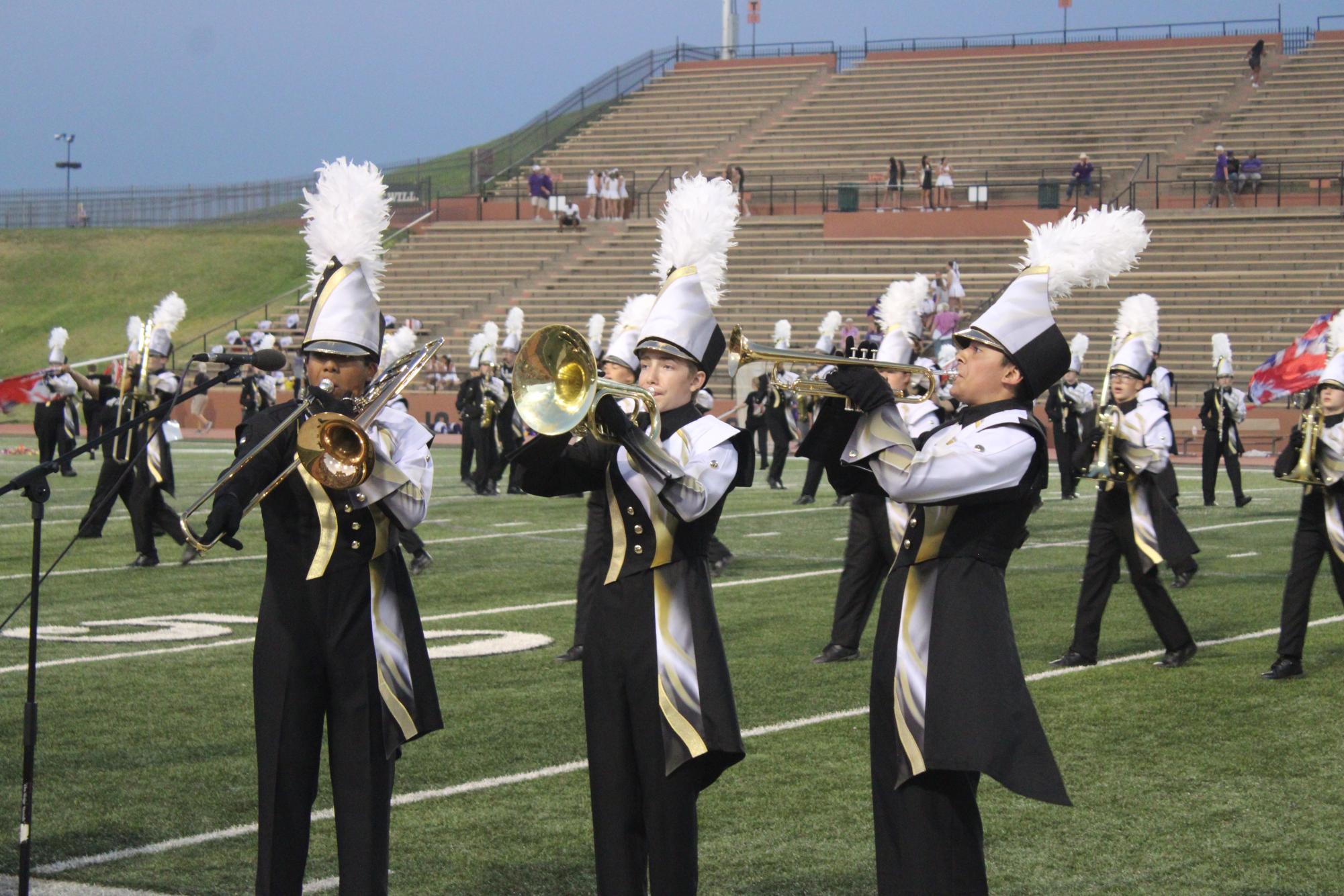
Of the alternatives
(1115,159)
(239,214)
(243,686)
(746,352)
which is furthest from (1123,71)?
(746,352)

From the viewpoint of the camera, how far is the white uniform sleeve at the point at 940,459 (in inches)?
159

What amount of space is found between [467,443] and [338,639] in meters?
17.8

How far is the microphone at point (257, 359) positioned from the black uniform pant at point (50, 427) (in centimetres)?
1970

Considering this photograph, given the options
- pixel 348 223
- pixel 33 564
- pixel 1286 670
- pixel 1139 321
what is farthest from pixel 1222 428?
pixel 33 564

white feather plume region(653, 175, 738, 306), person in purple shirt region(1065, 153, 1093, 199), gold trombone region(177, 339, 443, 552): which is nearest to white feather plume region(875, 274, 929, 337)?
white feather plume region(653, 175, 738, 306)

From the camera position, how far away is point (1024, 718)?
4160 millimetres

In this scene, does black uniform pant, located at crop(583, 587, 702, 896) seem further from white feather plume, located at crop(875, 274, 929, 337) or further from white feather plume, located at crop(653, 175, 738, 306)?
white feather plume, located at crop(875, 274, 929, 337)

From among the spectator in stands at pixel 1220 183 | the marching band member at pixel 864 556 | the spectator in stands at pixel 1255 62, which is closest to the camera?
the marching band member at pixel 864 556

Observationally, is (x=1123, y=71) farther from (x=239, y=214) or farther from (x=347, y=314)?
(x=347, y=314)

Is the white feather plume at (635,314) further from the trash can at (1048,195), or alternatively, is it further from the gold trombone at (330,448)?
the trash can at (1048,195)

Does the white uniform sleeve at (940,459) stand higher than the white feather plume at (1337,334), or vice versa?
the white feather plume at (1337,334)

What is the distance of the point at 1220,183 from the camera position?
35531 millimetres

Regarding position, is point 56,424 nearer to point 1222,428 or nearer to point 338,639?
point 1222,428

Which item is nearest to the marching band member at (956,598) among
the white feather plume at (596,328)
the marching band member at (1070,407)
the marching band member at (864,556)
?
the marching band member at (864,556)
